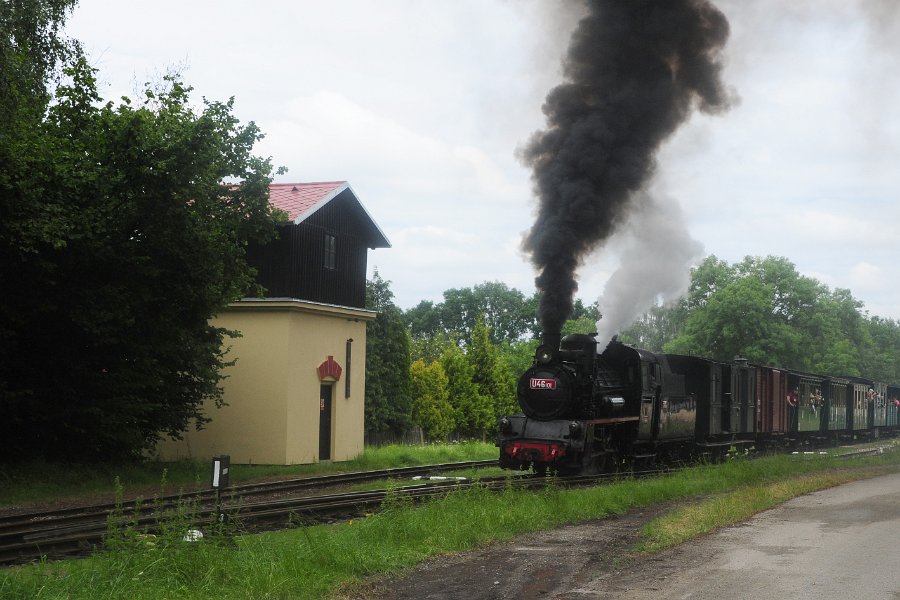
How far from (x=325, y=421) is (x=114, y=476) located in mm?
7864

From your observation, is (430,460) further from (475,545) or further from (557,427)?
(475,545)

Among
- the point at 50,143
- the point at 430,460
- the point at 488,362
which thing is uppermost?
the point at 50,143

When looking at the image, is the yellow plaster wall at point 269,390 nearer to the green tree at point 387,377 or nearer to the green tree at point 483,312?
the green tree at point 387,377

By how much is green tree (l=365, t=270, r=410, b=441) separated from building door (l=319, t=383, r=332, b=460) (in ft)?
45.6

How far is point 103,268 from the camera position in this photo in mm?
17344

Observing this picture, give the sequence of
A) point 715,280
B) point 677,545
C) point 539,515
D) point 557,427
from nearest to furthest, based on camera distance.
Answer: point 677,545 → point 539,515 → point 557,427 → point 715,280

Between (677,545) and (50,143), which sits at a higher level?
(50,143)

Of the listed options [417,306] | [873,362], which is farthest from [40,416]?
[873,362]

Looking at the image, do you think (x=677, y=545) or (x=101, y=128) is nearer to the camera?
(x=677, y=545)

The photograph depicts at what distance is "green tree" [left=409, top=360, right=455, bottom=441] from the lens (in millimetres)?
41531

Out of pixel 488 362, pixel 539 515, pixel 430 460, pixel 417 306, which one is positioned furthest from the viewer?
pixel 417 306

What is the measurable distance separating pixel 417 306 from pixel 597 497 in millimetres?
84391

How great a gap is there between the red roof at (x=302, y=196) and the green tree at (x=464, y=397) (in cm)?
1787

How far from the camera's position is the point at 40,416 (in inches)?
677
